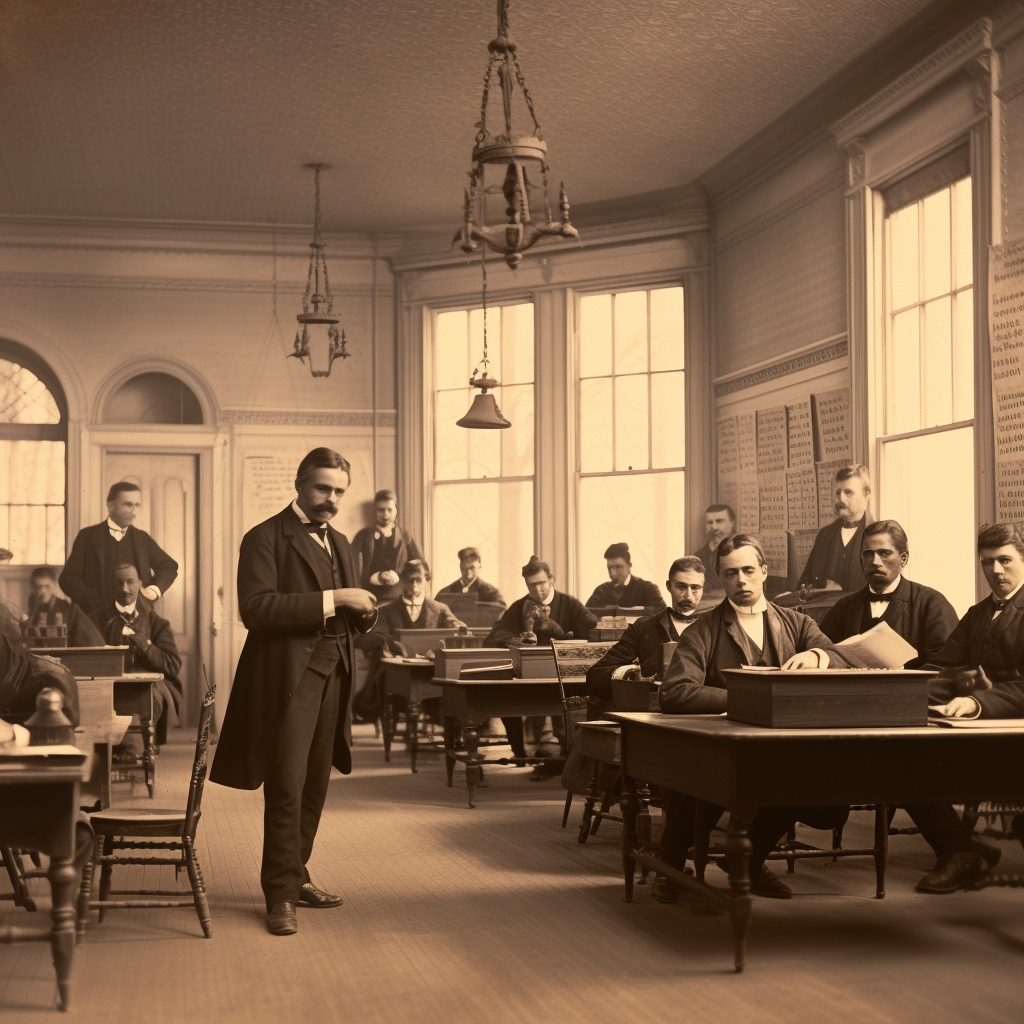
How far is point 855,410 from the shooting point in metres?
9.03

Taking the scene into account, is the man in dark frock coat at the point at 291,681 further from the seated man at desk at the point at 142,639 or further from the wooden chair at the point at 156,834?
the seated man at desk at the point at 142,639

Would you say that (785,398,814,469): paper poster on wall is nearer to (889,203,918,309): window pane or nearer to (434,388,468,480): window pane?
(889,203,918,309): window pane

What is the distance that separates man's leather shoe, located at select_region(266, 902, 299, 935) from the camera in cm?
451

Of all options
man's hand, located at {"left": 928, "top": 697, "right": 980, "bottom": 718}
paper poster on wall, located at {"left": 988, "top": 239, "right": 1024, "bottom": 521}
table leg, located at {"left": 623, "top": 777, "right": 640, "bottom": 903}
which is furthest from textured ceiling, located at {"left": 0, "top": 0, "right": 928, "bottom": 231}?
man's hand, located at {"left": 928, "top": 697, "right": 980, "bottom": 718}

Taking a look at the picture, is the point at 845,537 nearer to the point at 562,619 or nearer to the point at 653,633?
the point at 562,619

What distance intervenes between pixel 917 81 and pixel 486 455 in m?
5.78

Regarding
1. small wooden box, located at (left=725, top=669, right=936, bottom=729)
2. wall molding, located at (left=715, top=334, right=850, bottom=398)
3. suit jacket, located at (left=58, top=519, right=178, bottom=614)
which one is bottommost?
small wooden box, located at (left=725, top=669, right=936, bottom=729)

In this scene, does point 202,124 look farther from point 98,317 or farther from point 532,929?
point 532,929

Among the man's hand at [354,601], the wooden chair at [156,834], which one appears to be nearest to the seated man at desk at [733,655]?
the man's hand at [354,601]

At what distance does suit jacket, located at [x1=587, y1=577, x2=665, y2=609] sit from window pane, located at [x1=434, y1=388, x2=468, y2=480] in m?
2.46

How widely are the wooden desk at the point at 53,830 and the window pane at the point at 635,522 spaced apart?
846 cm

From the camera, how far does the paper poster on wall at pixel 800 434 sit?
31.9ft

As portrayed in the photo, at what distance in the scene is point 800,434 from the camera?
9.84 m

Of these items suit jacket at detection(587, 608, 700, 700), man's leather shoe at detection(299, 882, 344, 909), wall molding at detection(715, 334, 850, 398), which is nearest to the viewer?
man's leather shoe at detection(299, 882, 344, 909)
